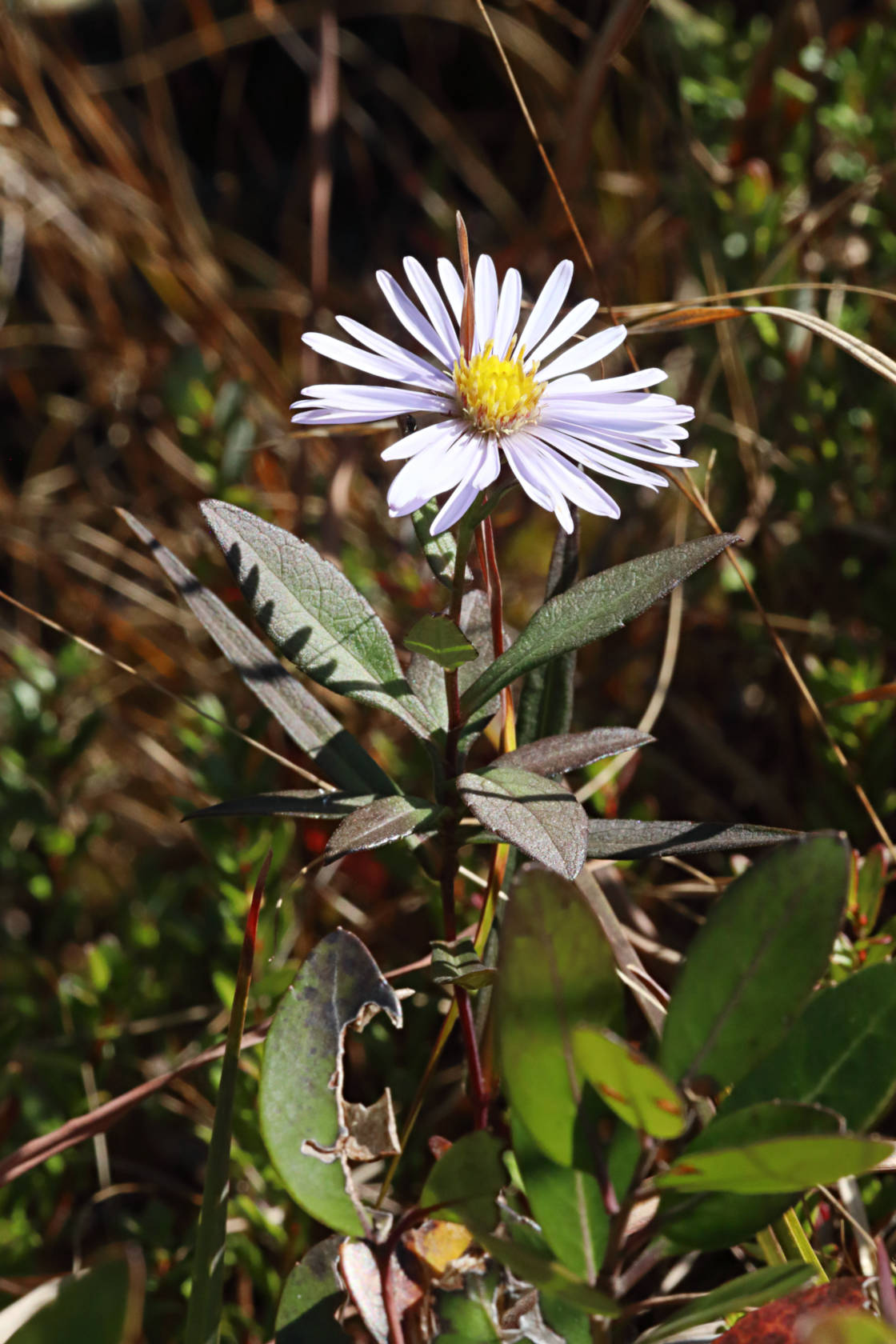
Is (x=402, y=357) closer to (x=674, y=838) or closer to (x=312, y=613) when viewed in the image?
(x=312, y=613)

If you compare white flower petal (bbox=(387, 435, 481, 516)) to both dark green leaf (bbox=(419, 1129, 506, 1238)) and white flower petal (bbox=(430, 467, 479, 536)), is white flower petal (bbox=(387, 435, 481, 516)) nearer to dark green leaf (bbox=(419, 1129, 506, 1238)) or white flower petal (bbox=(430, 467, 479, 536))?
white flower petal (bbox=(430, 467, 479, 536))

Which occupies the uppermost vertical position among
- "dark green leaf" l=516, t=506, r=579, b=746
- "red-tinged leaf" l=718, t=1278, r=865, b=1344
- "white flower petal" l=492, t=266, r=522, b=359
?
"white flower petal" l=492, t=266, r=522, b=359

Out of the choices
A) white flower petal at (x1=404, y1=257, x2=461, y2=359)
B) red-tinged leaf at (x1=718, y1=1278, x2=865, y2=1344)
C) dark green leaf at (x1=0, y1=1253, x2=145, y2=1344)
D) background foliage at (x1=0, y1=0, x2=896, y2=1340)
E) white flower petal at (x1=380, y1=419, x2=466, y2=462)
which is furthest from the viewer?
background foliage at (x1=0, y1=0, x2=896, y2=1340)

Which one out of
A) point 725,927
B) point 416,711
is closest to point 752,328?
point 416,711

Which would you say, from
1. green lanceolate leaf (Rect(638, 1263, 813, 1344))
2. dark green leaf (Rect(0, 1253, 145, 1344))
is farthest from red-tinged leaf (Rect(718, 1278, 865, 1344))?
dark green leaf (Rect(0, 1253, 145, 1344))

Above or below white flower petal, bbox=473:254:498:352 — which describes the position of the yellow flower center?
below

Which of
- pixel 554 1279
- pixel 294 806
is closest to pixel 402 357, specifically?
pixel 294 806

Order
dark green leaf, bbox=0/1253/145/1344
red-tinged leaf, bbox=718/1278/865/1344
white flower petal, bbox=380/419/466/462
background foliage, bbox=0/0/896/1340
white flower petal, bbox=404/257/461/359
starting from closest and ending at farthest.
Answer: dark green leaf, bbox=0/1253/145/1344 < red-tinged leaf, bbox=718/1278/865/1344 < white flower petal, bbox=380/419/466/462 < white flower petal, bbox=404/257/461/359 < background foliage, bbox=0/0/896/1340
